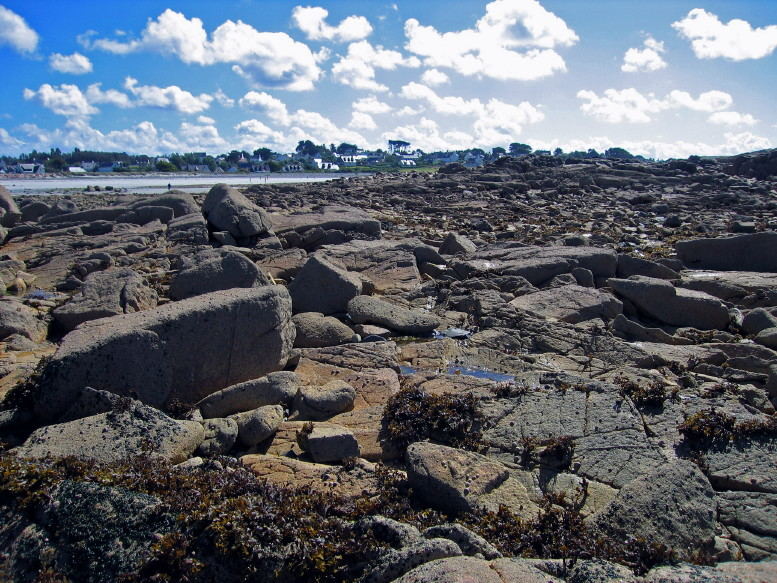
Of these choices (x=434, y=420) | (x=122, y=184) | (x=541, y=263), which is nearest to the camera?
(x=434, y=420)

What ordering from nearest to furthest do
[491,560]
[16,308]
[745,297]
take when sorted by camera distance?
1. [491,560]
2. [16,308]
3. [745,297]

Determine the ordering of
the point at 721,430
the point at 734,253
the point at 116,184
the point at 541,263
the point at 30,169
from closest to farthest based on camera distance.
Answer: the point at 721,430 < the point at 541,263 < the point at 734,253 < the point at 116,184 < the point at 30,169

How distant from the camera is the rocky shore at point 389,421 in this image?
3.26 metres

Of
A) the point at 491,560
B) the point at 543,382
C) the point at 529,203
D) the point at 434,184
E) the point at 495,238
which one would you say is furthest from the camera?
the point at 434,184

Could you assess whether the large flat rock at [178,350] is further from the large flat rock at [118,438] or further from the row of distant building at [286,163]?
the row of distant building at [286,163]

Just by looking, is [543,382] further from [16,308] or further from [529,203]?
[529,203]

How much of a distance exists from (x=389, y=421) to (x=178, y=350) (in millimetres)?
2249

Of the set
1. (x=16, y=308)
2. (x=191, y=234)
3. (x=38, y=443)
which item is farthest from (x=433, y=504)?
(x=191, y=234)

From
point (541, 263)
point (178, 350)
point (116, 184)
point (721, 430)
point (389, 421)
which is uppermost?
point (116, 184)

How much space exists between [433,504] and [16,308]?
6.43 metres

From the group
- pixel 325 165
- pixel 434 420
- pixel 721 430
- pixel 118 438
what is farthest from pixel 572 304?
pixel 325 165

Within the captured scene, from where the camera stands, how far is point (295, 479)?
4387mm

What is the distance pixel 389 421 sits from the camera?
17.4ft

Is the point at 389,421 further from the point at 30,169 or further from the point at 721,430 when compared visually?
the point at 30,169
